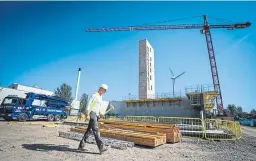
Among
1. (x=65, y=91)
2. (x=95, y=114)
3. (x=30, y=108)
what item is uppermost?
(x=65, y=91)

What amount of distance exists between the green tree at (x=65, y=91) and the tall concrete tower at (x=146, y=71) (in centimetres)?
3485

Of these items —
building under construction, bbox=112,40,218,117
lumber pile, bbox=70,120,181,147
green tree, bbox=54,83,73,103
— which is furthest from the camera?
green tree, bbox=54,83,73,103

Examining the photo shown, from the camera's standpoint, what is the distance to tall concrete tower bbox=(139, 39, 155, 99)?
128 feet

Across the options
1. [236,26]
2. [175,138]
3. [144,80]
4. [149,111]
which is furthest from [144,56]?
[175,138]

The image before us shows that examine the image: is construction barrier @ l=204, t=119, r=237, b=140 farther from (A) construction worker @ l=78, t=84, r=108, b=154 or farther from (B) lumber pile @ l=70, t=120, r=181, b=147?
(A) construction worker @ l=78, t=84, r=108, b=154

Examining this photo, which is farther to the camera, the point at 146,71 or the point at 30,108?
the point at 146,71

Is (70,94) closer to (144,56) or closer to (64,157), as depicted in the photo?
(144,56)

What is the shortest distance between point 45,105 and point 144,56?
26.9 metres

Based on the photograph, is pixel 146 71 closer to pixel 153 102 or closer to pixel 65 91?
pixel 153 102

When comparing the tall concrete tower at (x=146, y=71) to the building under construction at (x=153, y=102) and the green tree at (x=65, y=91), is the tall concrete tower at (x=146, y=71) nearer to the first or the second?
the building under construction at (x=153, y=102)

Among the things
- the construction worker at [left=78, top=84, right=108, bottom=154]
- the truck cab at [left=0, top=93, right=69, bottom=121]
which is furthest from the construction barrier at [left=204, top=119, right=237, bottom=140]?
the truck cab at [left=0, top=93, right=69, bottom=121]

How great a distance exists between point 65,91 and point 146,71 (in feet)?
123

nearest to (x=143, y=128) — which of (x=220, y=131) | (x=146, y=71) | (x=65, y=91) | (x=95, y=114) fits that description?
(x=95, y=114)

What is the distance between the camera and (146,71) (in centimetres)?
3981
